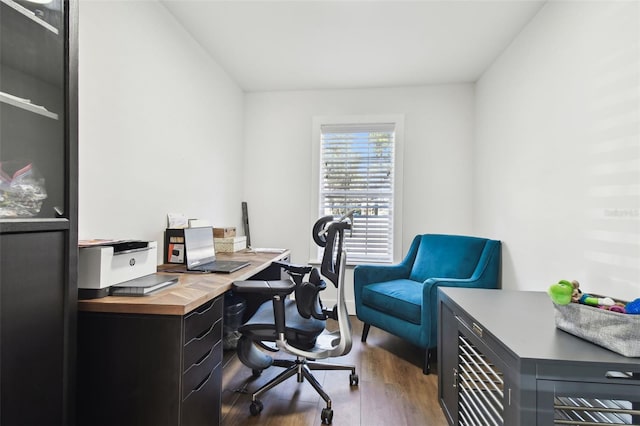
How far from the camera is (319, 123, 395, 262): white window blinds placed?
331 cm

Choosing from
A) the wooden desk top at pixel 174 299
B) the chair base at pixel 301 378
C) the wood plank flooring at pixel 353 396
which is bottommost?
the wood plank flooring at pixel 353 396

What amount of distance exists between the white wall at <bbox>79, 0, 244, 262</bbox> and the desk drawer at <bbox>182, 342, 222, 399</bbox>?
85 centimetres

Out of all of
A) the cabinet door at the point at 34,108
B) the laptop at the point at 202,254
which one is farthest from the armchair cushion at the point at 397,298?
the cabinet door at the point at 34,108

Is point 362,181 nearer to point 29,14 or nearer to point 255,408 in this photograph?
point 255,408

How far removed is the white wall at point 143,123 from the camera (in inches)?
59.7

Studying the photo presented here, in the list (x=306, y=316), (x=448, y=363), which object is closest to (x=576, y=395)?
(x=448, y=363)

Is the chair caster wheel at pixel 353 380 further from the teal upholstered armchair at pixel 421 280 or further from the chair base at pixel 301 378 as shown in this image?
the teal upholstered armchair at pixel 421 280

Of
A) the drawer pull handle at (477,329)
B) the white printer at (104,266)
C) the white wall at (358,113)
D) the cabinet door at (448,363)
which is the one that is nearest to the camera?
the drawer pull handle at (477,329)

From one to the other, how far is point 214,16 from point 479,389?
2.64 metres

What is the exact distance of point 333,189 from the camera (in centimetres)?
340

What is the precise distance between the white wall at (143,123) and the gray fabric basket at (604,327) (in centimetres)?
200

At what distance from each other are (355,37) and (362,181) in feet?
4.69

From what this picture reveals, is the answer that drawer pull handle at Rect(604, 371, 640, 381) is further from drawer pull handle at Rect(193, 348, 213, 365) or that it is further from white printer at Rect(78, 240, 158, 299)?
white printer at Rect(78, 240, 158, 299)

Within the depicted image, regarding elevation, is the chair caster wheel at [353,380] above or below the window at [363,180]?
below
